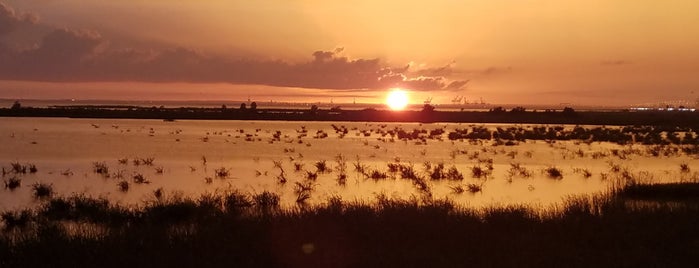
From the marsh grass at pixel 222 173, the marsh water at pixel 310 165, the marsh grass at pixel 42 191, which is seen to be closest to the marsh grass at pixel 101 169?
the marsh water at pixel 310 165

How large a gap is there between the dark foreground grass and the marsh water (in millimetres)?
4297

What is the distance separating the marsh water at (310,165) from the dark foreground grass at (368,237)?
4297 mm

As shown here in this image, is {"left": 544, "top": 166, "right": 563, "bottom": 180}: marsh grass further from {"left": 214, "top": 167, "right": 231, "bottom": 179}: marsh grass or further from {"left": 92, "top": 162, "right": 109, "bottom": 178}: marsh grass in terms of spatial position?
{"left": 92, "top": 162, "right": 109, "bottom": 178}: marsh grass

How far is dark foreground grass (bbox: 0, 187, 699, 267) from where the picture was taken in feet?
36.4

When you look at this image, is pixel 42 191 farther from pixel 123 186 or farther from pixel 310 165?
pixel 310 165

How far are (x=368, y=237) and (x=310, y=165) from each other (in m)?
18.7

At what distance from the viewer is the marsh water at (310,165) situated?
75.0ft

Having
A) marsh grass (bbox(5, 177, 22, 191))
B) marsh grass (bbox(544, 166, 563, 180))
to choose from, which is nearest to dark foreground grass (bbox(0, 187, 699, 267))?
marsh grass (bbox(5, 177, 22, 191))

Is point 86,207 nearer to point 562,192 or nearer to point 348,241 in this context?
point 348,241

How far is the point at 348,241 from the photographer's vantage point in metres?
12.8

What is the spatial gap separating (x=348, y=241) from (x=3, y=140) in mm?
40779

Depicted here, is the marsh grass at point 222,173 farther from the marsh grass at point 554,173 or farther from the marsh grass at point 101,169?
the marsh grass at point 554,173

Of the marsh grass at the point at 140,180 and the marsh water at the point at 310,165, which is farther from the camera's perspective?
the marsh grass at the point at 140,180

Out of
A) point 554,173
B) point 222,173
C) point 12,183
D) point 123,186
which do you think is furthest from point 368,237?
point 554,173
